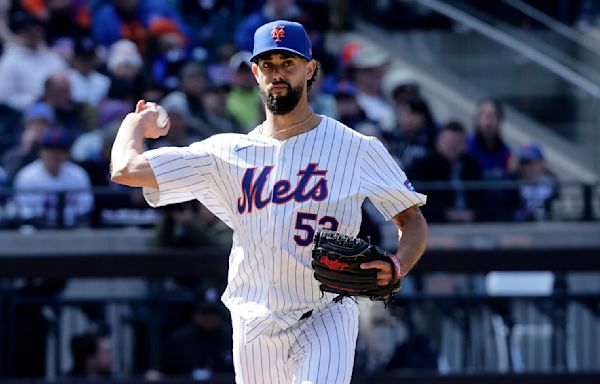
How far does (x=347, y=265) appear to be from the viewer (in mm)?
4590

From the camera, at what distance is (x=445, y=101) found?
11938 mm

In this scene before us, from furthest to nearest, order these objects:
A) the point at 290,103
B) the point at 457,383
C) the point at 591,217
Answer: the point at 591,217, the point at 457,383, the point at 290,103

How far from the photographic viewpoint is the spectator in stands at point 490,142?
10.5m

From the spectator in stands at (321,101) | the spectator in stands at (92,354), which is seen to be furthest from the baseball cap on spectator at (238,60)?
the spectator in stands at (92,354)

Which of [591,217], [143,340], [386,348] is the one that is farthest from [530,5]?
[143,340]

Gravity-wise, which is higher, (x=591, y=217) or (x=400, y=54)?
(x=400, y=54)

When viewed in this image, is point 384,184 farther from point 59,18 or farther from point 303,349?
point 59,18

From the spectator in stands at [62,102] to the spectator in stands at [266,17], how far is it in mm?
1794

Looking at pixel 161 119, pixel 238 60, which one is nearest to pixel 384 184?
pixel 161 119

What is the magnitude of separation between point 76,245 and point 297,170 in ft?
15.0

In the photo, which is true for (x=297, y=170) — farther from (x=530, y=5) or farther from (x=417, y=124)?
(x=530, y=5)

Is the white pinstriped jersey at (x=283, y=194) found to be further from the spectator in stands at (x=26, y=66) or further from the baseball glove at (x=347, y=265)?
the spectator in stands at (x=26, y=66)

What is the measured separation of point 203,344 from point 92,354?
0.68m

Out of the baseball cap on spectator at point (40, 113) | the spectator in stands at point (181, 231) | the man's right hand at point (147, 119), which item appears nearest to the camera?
the man's right hand at point (147, 119)
